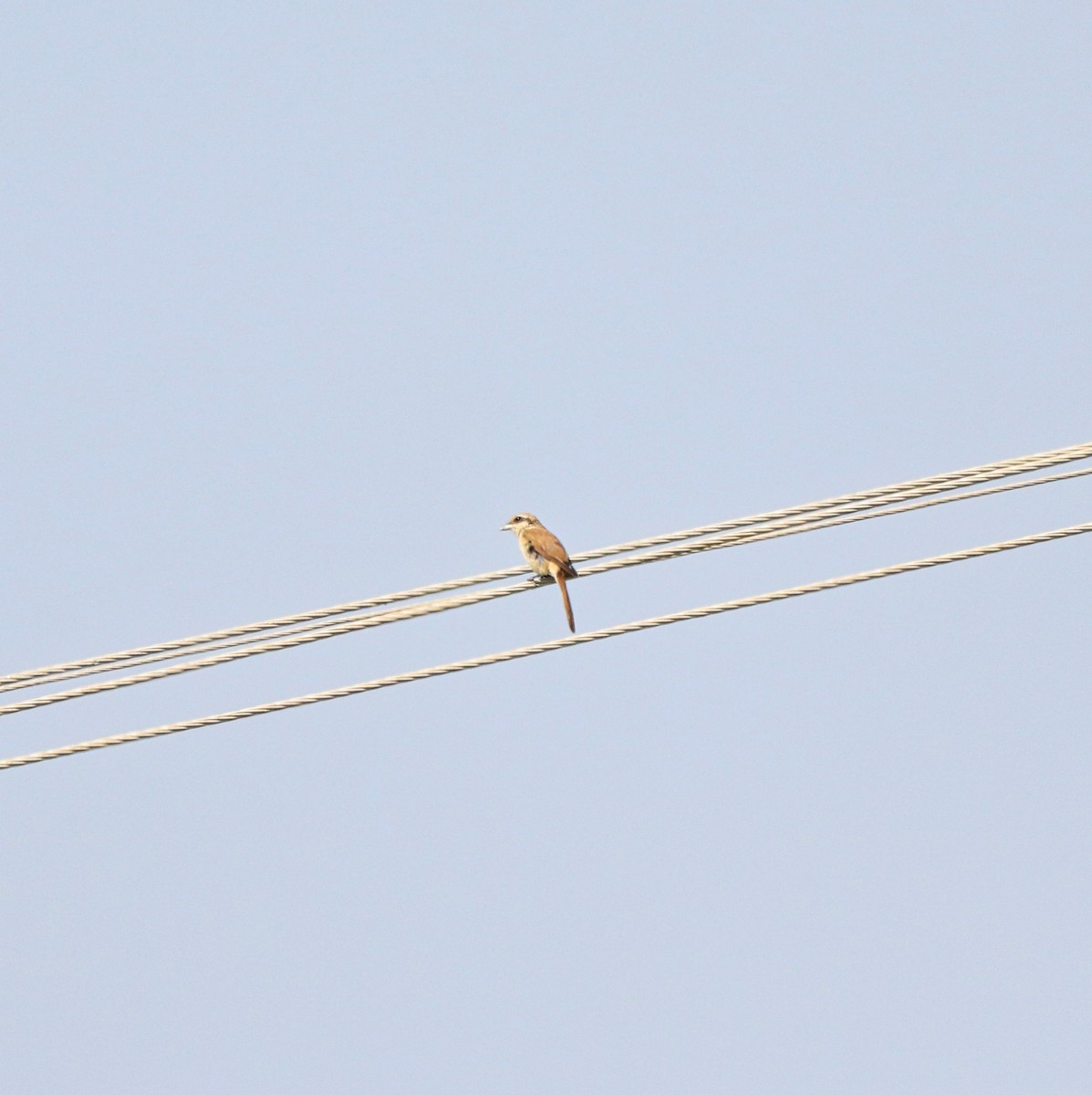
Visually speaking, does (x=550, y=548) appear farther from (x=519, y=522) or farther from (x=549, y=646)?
(x=549, y=646)

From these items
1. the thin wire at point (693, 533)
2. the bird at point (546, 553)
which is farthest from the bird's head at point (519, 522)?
the thin wire at point (693, 533)

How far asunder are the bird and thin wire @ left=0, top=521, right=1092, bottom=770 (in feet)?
11.3

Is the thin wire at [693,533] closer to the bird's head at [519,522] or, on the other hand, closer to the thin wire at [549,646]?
the thin wire at [549,646]

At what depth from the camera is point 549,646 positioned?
11664mm

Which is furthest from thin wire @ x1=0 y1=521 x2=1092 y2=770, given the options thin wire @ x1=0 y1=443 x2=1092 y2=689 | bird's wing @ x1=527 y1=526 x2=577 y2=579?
bird's wing @ x1=527 y1=526 x2=577 y2=579

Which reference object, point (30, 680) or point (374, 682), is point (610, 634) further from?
point (30, 680)

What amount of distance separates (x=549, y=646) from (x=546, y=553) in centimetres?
486

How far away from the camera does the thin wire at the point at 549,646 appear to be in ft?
36.8

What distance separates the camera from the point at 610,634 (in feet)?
38.4

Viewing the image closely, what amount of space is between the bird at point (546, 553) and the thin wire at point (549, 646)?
11.3 feet

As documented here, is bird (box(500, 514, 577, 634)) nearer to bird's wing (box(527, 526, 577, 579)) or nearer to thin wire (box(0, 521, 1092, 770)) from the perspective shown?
bird's wing (box(527, 526, 577, 579))

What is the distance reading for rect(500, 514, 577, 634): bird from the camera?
16109mm

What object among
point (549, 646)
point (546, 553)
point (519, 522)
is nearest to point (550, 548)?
point (546, 553)

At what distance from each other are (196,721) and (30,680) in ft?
3.77
